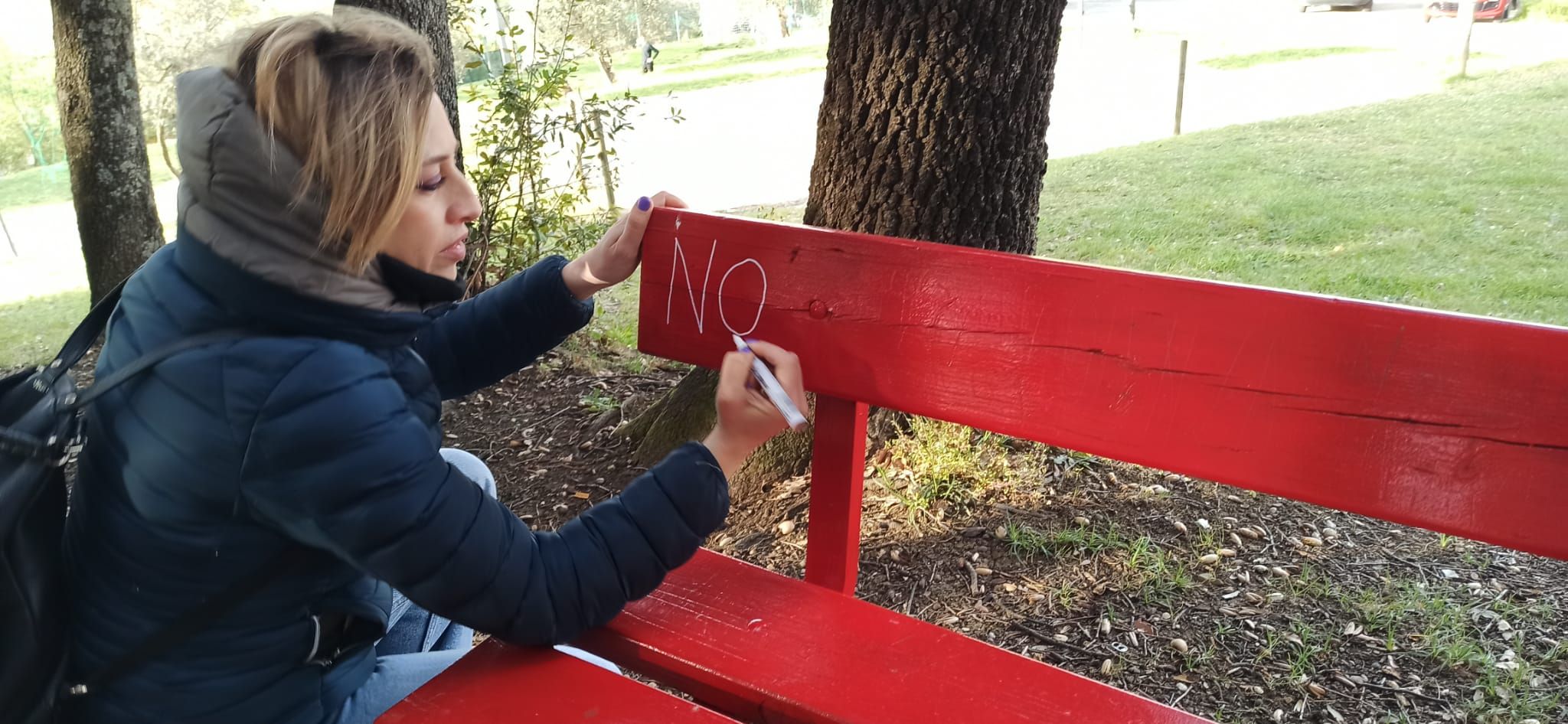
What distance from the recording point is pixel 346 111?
1.18 m

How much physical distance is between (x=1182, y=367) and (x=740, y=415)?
634 mm

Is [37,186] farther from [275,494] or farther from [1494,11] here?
[1494,11]

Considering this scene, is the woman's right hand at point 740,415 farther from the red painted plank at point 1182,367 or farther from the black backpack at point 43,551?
the black backpack at point 43,551

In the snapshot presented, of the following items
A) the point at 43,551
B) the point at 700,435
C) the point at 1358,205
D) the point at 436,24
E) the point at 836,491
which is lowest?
the point at 700,435

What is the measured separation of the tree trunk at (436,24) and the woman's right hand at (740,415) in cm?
294

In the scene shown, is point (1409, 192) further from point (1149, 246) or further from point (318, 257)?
point (318, 257)

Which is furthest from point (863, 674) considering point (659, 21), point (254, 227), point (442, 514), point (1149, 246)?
point (659, 21)

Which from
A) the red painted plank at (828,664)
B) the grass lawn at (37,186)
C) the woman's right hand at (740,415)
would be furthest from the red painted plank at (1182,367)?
the grass lawn at (37,186)

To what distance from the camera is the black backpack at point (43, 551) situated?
1.18m

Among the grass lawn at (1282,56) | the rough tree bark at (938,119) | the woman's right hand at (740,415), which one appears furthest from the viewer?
the grass lawn at (1282,56)

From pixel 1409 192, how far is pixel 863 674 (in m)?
7.50

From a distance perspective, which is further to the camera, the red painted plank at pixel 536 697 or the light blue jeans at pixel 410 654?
the light blue jeans at pixel 410 654

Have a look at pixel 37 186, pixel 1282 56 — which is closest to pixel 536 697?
pixel 1282 56

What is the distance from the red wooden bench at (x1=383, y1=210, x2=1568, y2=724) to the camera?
1338mm
